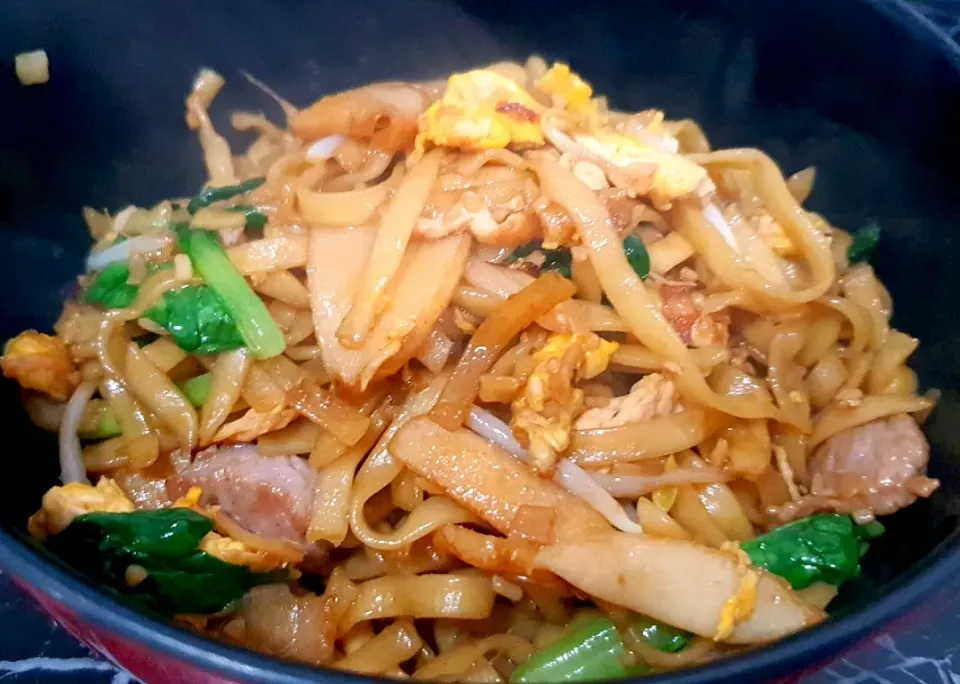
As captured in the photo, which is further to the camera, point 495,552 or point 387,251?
point 387,251

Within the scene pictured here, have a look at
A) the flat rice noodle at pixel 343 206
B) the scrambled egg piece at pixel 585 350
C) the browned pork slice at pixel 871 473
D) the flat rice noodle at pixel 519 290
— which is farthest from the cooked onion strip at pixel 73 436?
the browned pork slice at pixel 871 473

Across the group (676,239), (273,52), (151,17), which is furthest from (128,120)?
(676,239)

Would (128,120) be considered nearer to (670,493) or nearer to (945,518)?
(670,493)

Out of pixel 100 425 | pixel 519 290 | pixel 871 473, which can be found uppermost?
pixel 519 290

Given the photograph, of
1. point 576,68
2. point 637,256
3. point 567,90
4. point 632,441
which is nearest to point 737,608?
point 632,441

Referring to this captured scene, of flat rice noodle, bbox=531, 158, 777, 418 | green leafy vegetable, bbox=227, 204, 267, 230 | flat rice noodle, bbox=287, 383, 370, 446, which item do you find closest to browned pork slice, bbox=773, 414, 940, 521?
flat rice noodle, bbox=531, 158, 777, 418

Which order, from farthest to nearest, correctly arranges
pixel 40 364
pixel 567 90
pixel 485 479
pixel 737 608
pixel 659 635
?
pixel 567 90
pixel 40 364
pixel 485 479
pixel 659 635
pixel 737 608

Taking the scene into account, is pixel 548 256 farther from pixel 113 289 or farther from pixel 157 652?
pixel 157 652
